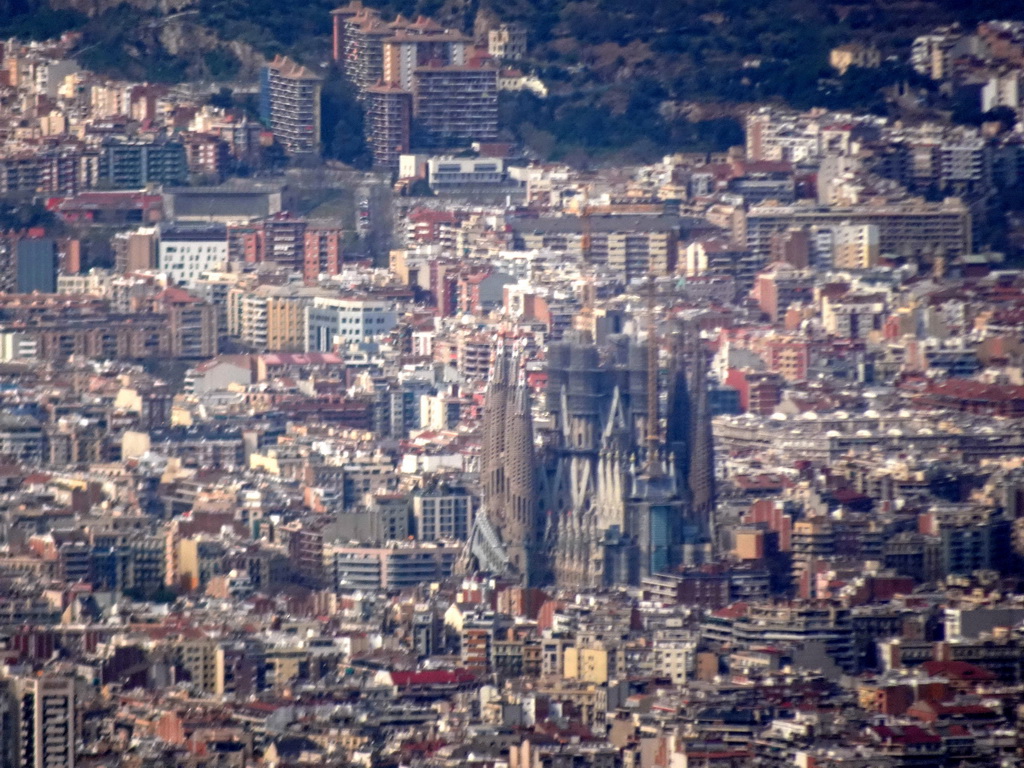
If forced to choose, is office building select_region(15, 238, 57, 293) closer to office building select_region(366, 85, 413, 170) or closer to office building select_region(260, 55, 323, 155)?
office building select_region(260, 55, 323, 155)

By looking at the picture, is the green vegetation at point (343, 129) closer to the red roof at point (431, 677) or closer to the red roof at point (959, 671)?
the red roof at point (431, 677)

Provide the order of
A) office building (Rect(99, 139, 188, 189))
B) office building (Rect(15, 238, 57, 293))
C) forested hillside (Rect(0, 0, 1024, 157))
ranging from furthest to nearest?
1. forested hillside (Rect(0, 0, 1024, 157))
2. office building (Rect(99, 139, 188, 189))
3. office building (Rect(15, 238, 57, 293))

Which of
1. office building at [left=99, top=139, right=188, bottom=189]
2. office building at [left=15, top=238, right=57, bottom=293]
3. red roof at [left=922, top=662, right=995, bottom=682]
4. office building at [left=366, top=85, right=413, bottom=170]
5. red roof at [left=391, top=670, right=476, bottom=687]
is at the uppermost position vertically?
office building at [left=366, top=85, right=413, bottom=170]

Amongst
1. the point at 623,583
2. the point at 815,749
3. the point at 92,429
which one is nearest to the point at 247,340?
the point at 92,429

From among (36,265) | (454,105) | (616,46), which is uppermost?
(616,46)

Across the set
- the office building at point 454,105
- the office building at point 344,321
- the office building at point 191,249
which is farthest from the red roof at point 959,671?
the office building at point 454,105

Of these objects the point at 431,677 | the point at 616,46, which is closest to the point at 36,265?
the point at 616,46

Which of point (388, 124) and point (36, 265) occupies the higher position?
point (388, 124)

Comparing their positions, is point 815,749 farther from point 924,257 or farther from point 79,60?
point 79,60

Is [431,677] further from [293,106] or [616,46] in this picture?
[616,46]

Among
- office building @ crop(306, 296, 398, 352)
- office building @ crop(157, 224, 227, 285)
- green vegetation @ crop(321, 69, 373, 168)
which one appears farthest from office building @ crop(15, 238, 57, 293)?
green vegetation @ crop(321, 69, 373, 168)

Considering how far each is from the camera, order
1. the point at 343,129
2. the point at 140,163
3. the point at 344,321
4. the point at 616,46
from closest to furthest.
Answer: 1. the point at 344,321
2. the point at 140,163
3. the point at 343,129
4. the point at 616,46
